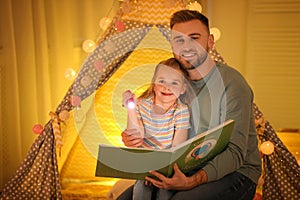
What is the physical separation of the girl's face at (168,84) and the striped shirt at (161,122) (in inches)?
2.3

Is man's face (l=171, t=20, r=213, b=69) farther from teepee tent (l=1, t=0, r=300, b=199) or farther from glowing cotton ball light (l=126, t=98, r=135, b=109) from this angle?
teepee tent (l=1, t=0, r=300, b=199)

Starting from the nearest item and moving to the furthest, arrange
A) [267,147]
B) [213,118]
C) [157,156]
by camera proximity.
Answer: [157,156] → [213,118] → [267,147]

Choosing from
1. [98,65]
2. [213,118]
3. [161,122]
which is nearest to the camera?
[213,118]

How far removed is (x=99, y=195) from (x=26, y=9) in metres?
1.36

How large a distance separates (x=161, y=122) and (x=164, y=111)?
0.06 meters

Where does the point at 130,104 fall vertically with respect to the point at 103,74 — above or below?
below

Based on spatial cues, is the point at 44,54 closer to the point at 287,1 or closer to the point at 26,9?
the point at 26,9

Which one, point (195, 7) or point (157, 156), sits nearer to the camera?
point (157, 156)

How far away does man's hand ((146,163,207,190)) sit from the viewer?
64.0 inches

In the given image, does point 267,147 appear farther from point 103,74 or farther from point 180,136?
point 103,74

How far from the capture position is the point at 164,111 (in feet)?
6.50

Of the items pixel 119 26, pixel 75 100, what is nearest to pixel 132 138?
pixel 75 100

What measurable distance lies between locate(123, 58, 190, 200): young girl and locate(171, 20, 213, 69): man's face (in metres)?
0.05

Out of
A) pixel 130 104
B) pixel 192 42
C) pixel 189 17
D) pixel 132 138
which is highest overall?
pixel 189 17
